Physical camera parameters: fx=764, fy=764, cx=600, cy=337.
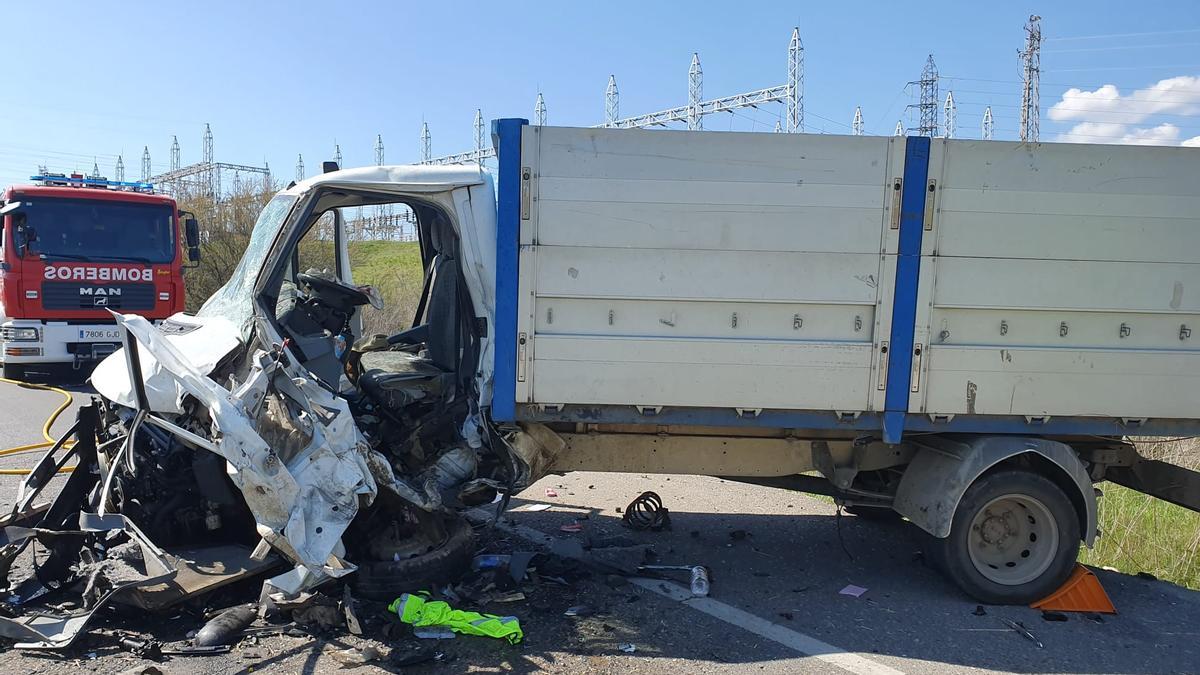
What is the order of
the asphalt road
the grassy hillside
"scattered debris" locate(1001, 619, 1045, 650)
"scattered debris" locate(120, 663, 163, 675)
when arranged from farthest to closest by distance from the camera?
the grassy hillside
"scattered debris" locate(1001, 619, 1045, 650)
the asphalt road
"scattered debris" locate(120, 663, 163, 675)

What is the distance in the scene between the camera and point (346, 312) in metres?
4.61

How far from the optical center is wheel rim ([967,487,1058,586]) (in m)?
4.51

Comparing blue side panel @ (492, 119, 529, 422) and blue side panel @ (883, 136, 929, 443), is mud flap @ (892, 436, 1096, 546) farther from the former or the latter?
blue side panel @ (492, 119, 529, 422)

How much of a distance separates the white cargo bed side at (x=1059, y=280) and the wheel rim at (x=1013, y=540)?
0.66 meters

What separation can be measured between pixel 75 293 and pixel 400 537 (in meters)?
8.91

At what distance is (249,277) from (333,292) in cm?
46

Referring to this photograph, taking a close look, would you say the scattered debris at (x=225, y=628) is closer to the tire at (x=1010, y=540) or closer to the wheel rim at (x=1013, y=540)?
the tire at (x=1010, y=540)

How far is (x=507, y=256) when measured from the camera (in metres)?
4.12

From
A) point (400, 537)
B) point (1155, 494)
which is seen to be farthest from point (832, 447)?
point (400, 537)

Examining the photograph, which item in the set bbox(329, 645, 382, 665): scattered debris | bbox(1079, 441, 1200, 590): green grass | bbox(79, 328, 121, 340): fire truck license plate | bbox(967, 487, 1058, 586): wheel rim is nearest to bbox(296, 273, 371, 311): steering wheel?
bbox(329, 645, 382, 665): scattered debris

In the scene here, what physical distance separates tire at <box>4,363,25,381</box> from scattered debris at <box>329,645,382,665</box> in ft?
32.8

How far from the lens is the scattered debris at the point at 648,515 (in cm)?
562

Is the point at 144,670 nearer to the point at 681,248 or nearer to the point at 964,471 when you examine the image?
the point at 681,248

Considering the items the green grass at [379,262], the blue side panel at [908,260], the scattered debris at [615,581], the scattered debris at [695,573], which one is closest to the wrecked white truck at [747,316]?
the blue side panel at [908,260]
